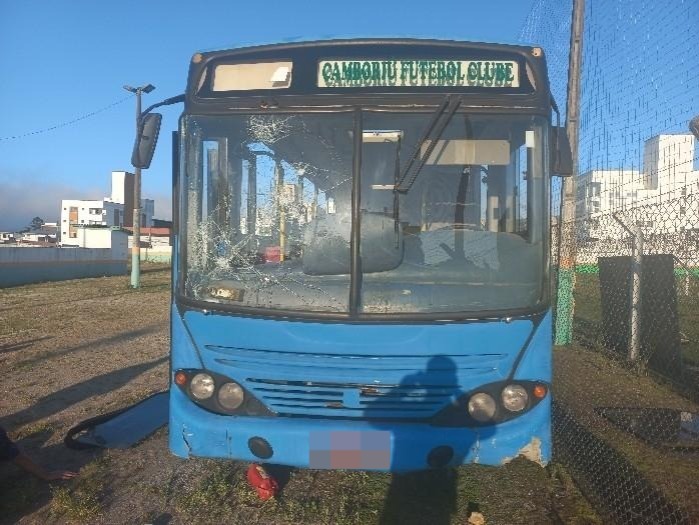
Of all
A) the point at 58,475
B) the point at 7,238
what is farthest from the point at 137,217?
the point at 7,238

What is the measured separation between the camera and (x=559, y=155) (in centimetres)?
392

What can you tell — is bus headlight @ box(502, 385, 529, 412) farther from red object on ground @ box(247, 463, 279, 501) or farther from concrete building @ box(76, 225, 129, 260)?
concrete building @ box(76, 225, 129, 260)

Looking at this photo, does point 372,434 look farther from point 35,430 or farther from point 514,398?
point 35,430

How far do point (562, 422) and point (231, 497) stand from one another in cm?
336

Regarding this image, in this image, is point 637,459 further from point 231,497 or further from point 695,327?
point 695,327

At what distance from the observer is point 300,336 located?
3.66 meters

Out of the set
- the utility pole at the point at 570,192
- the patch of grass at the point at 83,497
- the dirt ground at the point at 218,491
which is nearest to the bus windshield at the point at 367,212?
the dirt ground at the point at 218,491

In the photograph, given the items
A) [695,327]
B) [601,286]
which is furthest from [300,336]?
[695,327]

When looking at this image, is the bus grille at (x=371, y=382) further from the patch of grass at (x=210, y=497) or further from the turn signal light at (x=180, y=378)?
the patch of grass at (x=210, y=497)

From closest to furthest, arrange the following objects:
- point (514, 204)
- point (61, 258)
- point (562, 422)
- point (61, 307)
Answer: point (514, 204)
point (562, 422)
point (61, 307)
point (61, 258)

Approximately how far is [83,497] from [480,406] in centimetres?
264

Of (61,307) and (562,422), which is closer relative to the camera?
(562,422)

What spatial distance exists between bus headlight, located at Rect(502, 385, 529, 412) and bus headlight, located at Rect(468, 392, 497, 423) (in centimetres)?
9

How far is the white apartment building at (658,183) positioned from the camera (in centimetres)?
504
